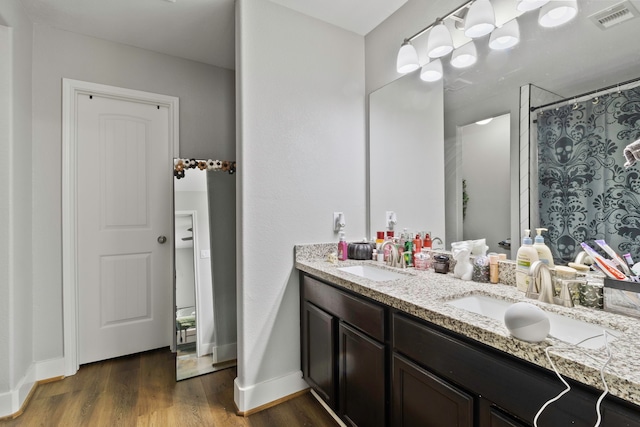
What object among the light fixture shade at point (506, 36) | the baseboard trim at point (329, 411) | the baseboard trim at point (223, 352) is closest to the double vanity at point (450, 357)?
the baseboard trim at point (329, 411)

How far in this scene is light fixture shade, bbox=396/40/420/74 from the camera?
1.87 m

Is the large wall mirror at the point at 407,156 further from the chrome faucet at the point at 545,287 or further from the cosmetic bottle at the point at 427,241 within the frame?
the chrome faucet at the point at 545,287

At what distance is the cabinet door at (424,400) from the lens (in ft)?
3.21

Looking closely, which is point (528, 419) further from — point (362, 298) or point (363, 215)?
point (363, 215)

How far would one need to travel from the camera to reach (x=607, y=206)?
117 cm

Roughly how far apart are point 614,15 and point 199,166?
7.88 ft

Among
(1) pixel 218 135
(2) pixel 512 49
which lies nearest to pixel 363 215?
(2) pixel 512 49

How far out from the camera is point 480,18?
1.48 metres

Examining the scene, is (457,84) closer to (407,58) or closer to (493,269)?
(407,58)

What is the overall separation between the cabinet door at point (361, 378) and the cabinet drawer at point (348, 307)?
47 mm

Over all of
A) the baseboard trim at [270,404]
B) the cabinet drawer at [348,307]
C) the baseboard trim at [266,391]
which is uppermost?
the cabinet drawer at [348,307]

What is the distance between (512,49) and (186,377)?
277cm

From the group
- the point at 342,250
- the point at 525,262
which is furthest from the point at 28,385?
the point at 525,262

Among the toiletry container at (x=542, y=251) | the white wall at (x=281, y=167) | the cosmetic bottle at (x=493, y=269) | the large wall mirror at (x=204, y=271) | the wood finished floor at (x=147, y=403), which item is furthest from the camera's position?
the large wall mirror at (x=204, y=271)
